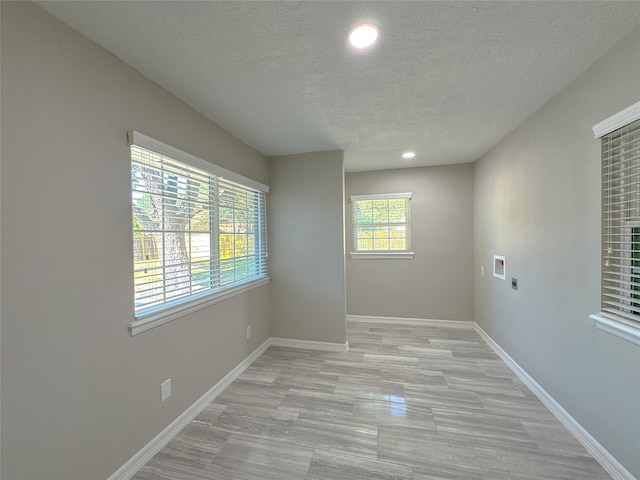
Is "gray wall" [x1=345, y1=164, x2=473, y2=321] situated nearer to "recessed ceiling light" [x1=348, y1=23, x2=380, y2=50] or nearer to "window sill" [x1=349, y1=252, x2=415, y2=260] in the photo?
"window sill" [x1=349, y1=252, x2=415, y2=260]

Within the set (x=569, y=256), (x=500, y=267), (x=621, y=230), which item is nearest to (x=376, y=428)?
(x=569, y=256)

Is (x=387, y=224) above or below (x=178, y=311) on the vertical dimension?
above

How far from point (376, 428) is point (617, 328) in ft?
5.15

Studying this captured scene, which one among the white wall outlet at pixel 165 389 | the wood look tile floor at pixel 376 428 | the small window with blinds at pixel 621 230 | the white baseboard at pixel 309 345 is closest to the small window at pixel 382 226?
the white baseboard at pixel 309 345

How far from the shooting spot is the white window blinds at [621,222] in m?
1.42

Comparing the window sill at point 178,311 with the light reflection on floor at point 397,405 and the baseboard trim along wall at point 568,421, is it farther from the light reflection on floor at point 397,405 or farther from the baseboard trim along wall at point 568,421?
the baseboard trim along wall at point 568,421

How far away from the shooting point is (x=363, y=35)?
1309 mm

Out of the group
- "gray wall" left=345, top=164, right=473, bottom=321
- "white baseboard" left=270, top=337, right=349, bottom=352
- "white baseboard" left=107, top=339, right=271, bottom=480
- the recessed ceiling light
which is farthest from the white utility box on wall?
"white baseboard" left=107, top=339, right=271, bottom=480

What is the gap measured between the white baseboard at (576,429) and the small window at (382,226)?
6.41 feet

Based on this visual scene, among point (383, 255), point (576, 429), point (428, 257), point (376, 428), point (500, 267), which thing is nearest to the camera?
point (576, 429)

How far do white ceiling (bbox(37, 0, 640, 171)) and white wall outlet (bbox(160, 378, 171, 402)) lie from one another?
2.05 meters

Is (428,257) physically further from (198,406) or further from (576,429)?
(198,406)

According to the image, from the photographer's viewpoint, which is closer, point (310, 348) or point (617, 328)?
point (617, 328)

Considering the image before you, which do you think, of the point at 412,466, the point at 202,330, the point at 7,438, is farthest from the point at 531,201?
the point at 7,438
